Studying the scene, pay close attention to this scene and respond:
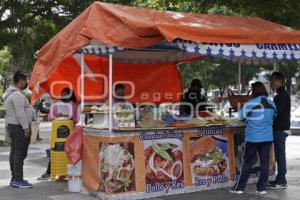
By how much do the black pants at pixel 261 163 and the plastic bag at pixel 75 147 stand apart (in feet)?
8.50

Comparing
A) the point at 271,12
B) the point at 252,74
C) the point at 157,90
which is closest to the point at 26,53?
the point at 157,90

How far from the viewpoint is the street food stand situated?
24.3ft

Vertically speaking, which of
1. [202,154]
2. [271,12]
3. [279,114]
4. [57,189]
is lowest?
[57,189]

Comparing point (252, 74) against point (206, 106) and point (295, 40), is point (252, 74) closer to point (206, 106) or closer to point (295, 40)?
point (206, 106)

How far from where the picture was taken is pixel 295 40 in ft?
27.0

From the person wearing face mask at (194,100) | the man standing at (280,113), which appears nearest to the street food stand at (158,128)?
the man standing at (280,113)

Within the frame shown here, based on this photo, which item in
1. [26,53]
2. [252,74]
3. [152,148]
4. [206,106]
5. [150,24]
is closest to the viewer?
[150,24]

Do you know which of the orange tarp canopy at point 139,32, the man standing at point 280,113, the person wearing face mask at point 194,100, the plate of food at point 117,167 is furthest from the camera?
the person wearing face mask at point 194,100

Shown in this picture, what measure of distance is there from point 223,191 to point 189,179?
24.7 inches

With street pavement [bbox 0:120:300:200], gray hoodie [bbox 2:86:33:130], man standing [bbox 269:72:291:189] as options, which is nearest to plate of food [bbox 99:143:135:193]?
street pavement [bbox 0:120:300:200]

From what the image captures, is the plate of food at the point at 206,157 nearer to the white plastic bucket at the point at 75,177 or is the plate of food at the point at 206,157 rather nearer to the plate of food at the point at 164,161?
the plate of food at the point at 164,161

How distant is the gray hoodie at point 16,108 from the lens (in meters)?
8.65

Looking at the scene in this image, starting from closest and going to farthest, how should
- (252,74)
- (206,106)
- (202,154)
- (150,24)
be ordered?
(150,24)
(202,154)
(206,106)
(252,74)

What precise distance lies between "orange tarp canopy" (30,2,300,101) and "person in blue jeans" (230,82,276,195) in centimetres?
89
